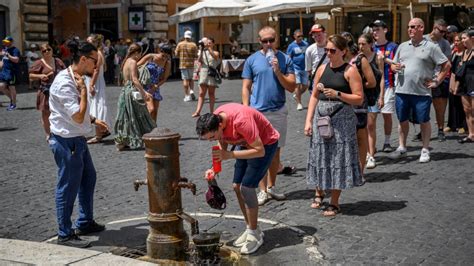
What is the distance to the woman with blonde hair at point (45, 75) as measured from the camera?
10765mm

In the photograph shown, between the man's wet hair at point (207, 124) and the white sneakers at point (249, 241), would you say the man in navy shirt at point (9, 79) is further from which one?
the man's wet hair at point (207, 124)

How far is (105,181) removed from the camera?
817cm

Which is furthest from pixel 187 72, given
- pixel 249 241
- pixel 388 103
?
pixel 249 241

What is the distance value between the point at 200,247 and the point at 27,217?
7.57 feet

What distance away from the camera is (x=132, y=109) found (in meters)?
10.4

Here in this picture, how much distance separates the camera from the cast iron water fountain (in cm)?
529

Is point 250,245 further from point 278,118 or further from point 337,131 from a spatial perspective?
point 278,118

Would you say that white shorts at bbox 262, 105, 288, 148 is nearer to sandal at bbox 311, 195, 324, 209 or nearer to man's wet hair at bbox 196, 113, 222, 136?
sandal at bbox 311, 195, 324, 209

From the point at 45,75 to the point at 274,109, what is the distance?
5.20 metres

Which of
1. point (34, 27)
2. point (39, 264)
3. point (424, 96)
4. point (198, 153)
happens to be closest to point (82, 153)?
point (39, 264)

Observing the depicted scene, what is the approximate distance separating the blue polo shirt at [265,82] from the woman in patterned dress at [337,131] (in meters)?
0.65

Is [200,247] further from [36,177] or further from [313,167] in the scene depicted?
[36,177]

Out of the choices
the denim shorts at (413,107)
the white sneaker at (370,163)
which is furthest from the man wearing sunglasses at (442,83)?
the white sneaker at (370,163)

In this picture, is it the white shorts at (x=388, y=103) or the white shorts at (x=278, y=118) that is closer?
the white shorts at (x=278, y=118)
